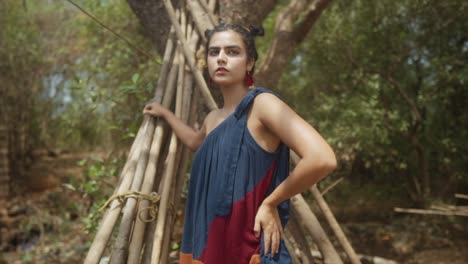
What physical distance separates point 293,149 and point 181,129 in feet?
2.31

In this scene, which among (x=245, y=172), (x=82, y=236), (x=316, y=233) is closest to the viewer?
(x=245, y=172)

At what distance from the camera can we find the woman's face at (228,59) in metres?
1.35

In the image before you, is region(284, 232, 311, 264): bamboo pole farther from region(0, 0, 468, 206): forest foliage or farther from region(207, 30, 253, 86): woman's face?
region(0, 0, 468, 206): forest foliage

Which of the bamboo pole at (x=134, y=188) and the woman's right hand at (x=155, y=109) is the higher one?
the woman's right hand at (x=155, y=109)

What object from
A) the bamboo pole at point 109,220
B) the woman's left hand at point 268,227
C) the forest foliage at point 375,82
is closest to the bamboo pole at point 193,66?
the bamboo pole at point 109,220

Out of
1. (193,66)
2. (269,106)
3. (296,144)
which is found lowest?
(296,144)

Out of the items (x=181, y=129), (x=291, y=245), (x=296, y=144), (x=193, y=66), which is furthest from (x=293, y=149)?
(x=193, y=66)

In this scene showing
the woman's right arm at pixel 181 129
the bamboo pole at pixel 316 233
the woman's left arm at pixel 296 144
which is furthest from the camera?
the bamboo pole at pixel 316 233

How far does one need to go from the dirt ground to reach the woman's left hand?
9.89ft

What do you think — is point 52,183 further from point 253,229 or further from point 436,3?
point 253,229

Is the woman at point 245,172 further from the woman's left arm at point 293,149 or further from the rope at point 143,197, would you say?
the rope at point 143,197

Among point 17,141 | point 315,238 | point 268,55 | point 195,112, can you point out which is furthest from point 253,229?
point 17,141

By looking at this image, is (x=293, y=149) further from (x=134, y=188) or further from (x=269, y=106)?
(x=134, y=188)

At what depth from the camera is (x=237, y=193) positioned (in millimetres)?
1219
